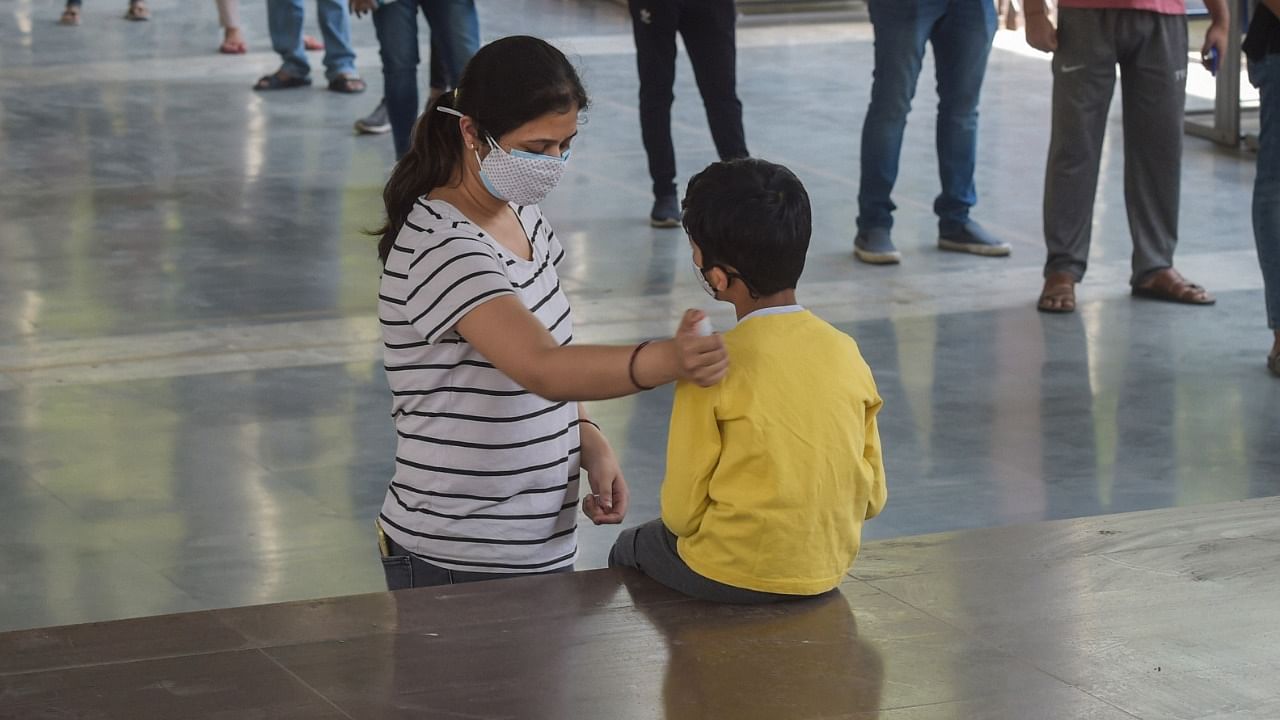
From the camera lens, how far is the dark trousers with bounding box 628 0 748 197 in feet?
22.2

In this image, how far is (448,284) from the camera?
234cm

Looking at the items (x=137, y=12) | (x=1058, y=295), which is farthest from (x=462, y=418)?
(x=137, y=12)

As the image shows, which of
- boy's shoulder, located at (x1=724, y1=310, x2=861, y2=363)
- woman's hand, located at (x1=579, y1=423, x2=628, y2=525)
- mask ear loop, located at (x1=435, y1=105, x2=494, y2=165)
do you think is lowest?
woman's hand, located at (x1=579, y1=423, x2=628, y2=525)

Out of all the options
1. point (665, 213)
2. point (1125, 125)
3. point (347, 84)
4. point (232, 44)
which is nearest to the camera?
point (1125, 125)

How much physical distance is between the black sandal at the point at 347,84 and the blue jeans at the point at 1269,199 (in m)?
6.21

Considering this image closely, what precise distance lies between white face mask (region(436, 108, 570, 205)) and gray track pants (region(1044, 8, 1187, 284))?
12.3ft

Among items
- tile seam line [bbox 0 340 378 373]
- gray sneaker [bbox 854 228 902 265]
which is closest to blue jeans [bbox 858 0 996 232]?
gray sneaker [bbox 854 228 902 265]

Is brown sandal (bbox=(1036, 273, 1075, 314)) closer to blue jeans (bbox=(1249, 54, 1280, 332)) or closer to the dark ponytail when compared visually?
blue jeans (bbox=(1249, 54, 1280, 332))

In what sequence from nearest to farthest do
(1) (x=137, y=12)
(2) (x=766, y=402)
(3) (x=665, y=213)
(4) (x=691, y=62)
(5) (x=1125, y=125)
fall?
1. (2) (x=766, y=402)
2. (5) (x=1125, y=125)
3. (4) (x=691, y=62)
4. (3) (x=665, y=213)
5. (1) (x=137, y=12)

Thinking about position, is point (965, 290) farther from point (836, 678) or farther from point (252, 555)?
point (836, 678)

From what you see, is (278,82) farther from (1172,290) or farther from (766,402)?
(766,402)

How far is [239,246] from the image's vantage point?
6832 millimetres

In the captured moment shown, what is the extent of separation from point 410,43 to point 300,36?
3.12 meters

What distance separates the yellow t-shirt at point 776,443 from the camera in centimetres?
231
